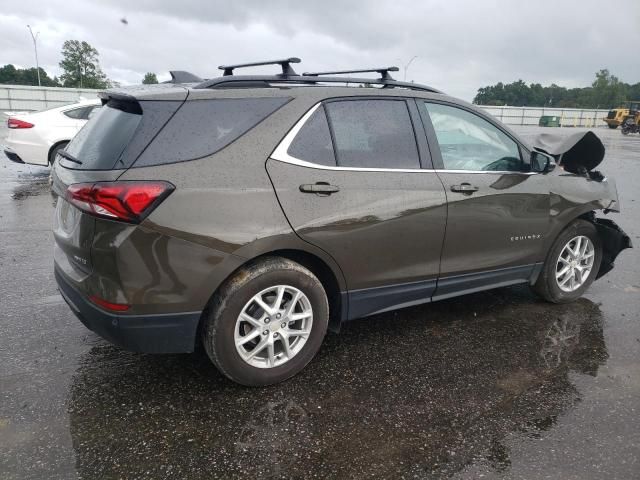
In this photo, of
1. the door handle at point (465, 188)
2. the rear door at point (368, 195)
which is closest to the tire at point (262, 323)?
the rear door at point (368, 195)

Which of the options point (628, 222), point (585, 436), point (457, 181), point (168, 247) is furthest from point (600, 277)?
point (168, 247)

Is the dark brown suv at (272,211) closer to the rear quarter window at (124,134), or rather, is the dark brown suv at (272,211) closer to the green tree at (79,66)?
the rear quarter window at (124,134)

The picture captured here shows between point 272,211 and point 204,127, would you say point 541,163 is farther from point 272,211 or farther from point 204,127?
point 204,127

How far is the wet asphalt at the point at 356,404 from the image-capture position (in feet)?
A: 7.75

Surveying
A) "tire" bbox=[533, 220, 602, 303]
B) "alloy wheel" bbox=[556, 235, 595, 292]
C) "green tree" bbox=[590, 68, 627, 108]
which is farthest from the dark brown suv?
"green tree" bbox=[590, 68, 627, 108]

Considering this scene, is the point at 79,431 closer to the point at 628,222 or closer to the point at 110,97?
the point at 110,97

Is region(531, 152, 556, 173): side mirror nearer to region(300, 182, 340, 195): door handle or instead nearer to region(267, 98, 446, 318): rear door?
Answer: region(267, 98, 446, 318): rear door

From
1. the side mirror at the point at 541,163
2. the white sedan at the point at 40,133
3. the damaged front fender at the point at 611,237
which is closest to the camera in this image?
the side mirror at the point at 541,163

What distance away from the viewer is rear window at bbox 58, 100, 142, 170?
→ 2.63 metres

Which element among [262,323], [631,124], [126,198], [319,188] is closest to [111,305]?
[126,198]

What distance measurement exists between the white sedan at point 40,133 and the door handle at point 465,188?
27.3 feet

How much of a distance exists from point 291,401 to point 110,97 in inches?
82.1

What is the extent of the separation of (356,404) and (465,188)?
5.52 feet

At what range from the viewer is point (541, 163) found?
13.2 feet
